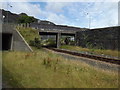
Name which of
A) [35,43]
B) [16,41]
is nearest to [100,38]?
[35,43]

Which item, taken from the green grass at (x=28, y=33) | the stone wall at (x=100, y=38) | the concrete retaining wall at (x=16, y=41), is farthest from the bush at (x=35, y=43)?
the stone wall at (x=100, y=38)

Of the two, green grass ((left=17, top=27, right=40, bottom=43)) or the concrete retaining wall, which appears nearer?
the concrete retaining wall

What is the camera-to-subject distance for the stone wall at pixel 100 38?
33.8 meters

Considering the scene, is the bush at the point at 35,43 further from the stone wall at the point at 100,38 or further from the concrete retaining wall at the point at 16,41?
the stone wall at the point at 100,38

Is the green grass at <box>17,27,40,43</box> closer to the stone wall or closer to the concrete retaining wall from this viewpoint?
the concrete retaining wall

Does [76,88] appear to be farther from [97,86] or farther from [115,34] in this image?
[115,34]

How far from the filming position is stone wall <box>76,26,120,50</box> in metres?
33.8

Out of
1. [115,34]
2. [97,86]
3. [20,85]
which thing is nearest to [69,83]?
[97,86]

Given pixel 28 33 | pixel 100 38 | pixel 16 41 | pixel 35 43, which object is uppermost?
pixel 28 33

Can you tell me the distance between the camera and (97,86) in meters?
7.38

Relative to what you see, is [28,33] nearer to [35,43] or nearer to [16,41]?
[35,43]

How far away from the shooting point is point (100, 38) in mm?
39031

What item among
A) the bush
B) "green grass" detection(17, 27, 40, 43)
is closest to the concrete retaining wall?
the bush

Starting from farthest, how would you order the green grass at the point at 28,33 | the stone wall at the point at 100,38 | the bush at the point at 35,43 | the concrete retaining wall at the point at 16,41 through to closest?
the green grass at the point at 28,33, the bush at the point at 35,43, the stone wall at the point at 100,38, the concrete retaining wall at the point at 16,41
